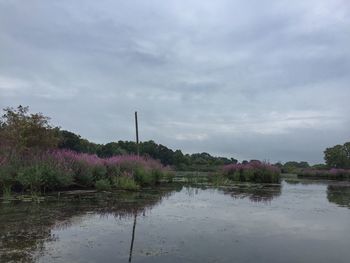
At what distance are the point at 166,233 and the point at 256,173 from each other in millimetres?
23103

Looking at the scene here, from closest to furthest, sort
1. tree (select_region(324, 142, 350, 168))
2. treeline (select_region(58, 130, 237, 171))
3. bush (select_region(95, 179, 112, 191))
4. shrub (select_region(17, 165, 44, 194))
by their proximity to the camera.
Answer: shrub (select_region(17, 165, 44, 194)), bush (select_region(95, 179, 112, 191)), treeline (select_region(58, 130, 237, 171)), tree (select_region(324, 142, 350, 168))

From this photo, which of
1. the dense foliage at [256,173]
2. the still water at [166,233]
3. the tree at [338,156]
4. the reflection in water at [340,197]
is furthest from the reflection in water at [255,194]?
the tree at [338,156]

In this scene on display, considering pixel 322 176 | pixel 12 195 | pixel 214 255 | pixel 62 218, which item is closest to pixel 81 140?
pixel 322 176

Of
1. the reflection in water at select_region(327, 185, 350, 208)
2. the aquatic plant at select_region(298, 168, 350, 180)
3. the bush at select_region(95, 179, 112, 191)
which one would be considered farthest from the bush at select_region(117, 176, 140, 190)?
the aquatic plant at select_region(298, 168, 350, 180)

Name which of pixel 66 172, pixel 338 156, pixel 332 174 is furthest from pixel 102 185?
pixel 338 156

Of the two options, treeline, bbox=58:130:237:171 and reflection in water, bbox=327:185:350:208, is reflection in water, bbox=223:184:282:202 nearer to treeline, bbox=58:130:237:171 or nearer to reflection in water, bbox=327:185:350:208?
reflection in water, bbox=327:185:350:208

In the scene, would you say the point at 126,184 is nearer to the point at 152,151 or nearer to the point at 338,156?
the point at 152,151

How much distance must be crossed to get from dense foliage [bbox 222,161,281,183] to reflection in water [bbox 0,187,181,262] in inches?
695

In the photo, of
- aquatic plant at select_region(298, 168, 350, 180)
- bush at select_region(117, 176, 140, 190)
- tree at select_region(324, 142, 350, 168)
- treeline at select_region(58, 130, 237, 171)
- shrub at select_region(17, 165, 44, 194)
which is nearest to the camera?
shrub at select_region(17, 165, 44, 194)

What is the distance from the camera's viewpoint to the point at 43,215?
9398 millimetres

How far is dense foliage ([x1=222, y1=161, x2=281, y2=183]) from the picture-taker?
29812mm

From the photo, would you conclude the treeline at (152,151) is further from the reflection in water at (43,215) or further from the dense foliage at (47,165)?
the reflection in water at (43,215)

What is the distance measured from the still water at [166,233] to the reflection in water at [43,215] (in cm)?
1

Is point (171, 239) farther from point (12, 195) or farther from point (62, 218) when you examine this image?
point (12, 195)
